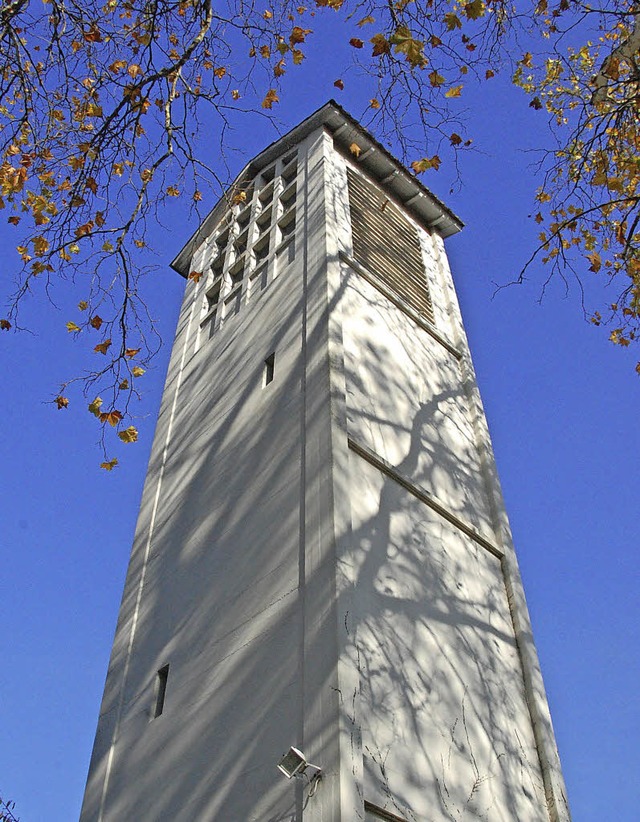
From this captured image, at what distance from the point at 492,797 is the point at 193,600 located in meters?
4.23

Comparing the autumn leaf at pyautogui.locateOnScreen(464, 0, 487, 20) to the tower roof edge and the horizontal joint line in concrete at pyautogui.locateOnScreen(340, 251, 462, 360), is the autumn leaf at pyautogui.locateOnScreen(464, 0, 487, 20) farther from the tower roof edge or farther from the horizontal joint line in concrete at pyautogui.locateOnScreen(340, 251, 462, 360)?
the tower roof edge

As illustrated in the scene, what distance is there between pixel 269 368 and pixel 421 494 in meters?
3.24

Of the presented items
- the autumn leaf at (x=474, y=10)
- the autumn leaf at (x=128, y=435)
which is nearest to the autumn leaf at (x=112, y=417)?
the autumn leaf at (x=128, y=435)

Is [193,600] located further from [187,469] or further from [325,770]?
[325,770]

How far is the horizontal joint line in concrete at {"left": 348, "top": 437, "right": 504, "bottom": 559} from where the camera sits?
1006cm

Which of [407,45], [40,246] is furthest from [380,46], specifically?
[40,246]

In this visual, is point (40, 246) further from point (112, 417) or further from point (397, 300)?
point (397, 300)

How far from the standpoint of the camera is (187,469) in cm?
1312

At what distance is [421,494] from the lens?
1059 cm

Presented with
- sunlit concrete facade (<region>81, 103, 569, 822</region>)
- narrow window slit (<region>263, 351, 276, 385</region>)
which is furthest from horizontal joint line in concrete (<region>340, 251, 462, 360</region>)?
narrow window slit (<region>263, 351, 276, 385</region>)

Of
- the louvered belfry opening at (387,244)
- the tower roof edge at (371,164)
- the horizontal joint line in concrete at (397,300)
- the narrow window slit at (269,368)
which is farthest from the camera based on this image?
the tower roof edge at (371,164)

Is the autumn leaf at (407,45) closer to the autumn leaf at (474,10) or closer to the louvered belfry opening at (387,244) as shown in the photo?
the autumn leaf at (474,10)

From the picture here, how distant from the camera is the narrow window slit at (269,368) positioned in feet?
40.4

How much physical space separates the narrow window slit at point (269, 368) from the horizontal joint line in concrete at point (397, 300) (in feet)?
6.87
